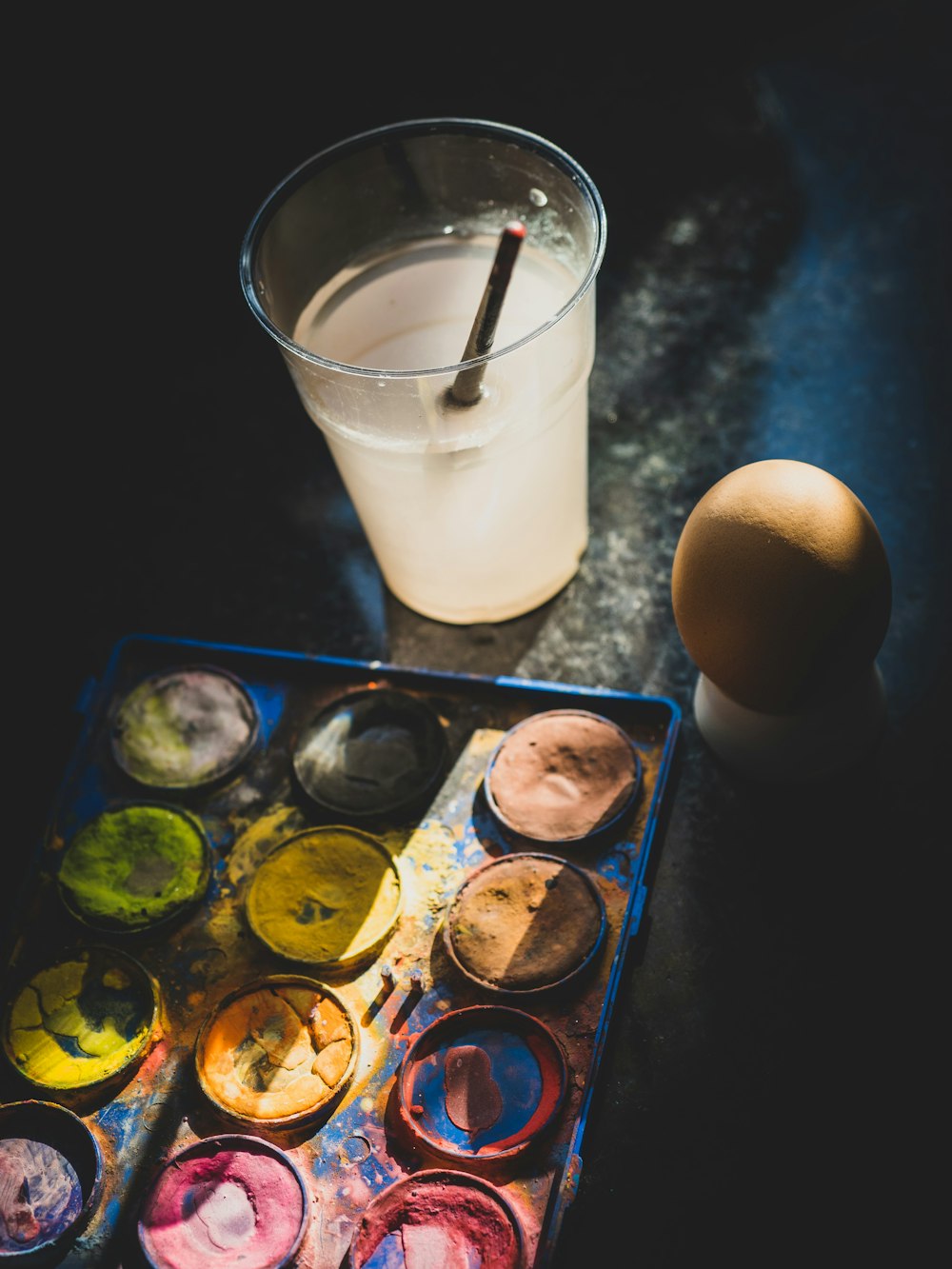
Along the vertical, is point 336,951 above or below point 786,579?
below

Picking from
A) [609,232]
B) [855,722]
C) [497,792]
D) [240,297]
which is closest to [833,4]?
[609,232]

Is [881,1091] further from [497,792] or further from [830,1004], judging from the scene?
[497,792]

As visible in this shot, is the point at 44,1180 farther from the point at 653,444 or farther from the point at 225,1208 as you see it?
A: the point at 653,444

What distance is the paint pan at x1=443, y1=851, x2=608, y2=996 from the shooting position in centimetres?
98

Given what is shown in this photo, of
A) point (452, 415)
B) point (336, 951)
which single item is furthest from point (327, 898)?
point (452, 415)

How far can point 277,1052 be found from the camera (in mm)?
972

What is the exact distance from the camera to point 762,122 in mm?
1652

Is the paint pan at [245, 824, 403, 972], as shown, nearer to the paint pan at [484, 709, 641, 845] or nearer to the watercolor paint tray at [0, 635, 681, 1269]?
the watercolor paint tray at [0, 635, 681, 1269]

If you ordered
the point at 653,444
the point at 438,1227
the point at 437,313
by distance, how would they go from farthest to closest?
the point at 653,444, the point at 437,313, the point at 438,1227

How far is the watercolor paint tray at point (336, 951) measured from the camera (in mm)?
905

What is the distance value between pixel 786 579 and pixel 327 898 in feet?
1.69

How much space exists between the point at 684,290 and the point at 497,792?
32.1 inches

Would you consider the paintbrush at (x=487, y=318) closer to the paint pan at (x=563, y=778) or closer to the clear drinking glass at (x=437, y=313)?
the clear drinking glass at (x=437, y=313)

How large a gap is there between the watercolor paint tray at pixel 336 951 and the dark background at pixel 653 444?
0.25ft
